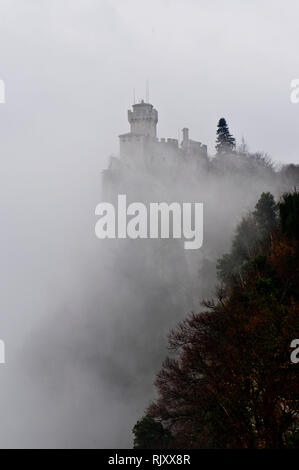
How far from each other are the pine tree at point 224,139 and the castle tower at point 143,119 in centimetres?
1099

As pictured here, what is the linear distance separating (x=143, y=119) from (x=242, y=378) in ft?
225

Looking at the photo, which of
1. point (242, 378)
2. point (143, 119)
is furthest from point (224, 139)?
point (242, 378)

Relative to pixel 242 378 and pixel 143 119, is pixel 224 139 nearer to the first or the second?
pixel 143 119

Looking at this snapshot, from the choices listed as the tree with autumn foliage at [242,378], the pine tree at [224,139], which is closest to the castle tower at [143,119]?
the pine tree at [224,139]

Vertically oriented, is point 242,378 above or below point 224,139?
below

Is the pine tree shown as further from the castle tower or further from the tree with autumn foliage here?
the tree with autumn foliage

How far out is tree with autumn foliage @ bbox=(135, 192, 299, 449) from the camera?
14.3 meters

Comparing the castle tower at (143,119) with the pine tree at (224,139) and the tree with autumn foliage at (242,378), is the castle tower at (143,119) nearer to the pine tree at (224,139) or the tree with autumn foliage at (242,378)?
the pine tree at (224,139)

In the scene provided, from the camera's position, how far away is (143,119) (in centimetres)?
7994

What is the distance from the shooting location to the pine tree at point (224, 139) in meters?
79.7

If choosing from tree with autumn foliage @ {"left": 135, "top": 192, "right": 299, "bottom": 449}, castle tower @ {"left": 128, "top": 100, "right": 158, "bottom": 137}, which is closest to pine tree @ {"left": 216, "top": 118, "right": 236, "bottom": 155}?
castle tower @ {"left": 128, "top": 100, "right": 158, "bottom": 137}

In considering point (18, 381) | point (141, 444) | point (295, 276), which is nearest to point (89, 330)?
point (18, 381)

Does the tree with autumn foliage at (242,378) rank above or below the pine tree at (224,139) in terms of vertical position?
below

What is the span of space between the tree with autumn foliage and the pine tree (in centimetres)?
5910
